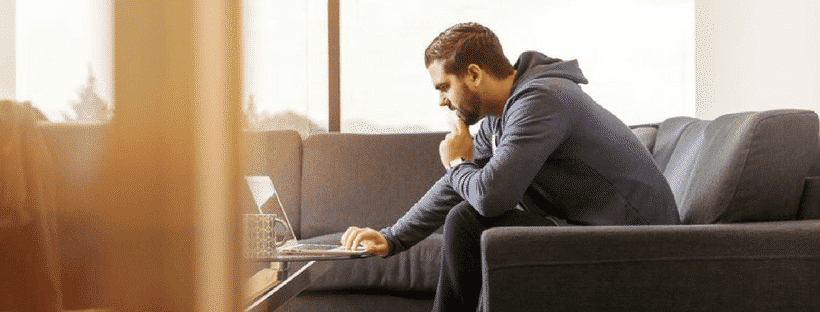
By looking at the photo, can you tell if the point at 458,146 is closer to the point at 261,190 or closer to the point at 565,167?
the point at 565,167

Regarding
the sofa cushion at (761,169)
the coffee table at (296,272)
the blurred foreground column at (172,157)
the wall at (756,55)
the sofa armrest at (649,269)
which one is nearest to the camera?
the blurred foreground column at (172,157)

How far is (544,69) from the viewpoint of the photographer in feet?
4.55

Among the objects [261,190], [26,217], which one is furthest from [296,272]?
[26,217]

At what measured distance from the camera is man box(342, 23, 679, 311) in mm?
1196

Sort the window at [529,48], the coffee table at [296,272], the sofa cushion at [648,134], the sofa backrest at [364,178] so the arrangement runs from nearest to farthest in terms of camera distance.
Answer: the coffee table at [296,272] < the sofa cushion at [648,134] < the sofa backrest at [364,178] < the window at [529,48]

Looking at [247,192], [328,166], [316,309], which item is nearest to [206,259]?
[247,192]

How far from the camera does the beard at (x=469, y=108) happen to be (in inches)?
57.7

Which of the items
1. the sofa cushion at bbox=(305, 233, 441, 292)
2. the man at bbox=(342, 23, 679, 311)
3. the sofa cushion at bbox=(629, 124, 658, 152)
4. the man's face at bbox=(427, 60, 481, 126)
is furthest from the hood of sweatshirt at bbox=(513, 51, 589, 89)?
the sofa cushion at bbox=(305, 233, 441, 292)

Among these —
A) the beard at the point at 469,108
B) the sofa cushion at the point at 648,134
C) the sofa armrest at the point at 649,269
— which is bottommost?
the sofa armrest at the point at 649,269

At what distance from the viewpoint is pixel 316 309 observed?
199 centimetres

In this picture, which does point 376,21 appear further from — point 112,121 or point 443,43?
point 112,121

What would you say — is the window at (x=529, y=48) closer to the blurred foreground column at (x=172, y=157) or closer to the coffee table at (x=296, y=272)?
Answer: the coffee table at (x=296, y=272)

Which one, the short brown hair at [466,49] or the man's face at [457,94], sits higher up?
the short brown hair at [466,49]

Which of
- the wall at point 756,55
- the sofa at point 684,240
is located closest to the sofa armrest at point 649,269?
the sofa at point 684,240
